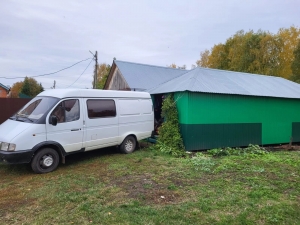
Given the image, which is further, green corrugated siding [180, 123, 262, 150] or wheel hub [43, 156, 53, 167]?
green corrugated siding [180, 123, 262, 150]

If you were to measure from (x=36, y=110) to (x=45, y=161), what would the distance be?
1413mm

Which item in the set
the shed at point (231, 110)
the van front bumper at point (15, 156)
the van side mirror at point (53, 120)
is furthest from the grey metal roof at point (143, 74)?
the van front bumper at point (15, 156)

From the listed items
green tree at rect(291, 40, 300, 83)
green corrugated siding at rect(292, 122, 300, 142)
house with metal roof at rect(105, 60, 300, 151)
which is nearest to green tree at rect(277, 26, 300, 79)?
green tree at rect(291, 40, 300, 83)

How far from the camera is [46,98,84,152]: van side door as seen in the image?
6.04 metres

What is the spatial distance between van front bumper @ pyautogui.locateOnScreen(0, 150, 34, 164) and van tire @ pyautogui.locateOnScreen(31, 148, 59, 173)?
245 mm

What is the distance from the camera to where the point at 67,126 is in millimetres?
6316

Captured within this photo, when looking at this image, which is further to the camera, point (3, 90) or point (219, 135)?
point (3, 90)

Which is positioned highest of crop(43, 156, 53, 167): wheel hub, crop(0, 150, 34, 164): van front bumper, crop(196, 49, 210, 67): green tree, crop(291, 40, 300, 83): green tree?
crop(196, 49, 210, 67): green tree

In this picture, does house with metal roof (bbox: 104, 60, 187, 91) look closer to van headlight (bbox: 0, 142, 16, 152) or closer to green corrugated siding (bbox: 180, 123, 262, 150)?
green corrugated siding (bbox: 180, 123, 262, 150)

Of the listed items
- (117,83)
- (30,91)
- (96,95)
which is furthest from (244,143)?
(30,91)

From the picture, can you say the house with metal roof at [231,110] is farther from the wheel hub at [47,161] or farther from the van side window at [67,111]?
the wheel hub at [47,161]

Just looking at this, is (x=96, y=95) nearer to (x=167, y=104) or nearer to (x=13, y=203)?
(x=167, y=104)

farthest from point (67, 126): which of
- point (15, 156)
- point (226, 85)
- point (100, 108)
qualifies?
point (226, 85)

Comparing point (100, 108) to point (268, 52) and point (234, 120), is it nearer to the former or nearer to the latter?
point (234, 120)
